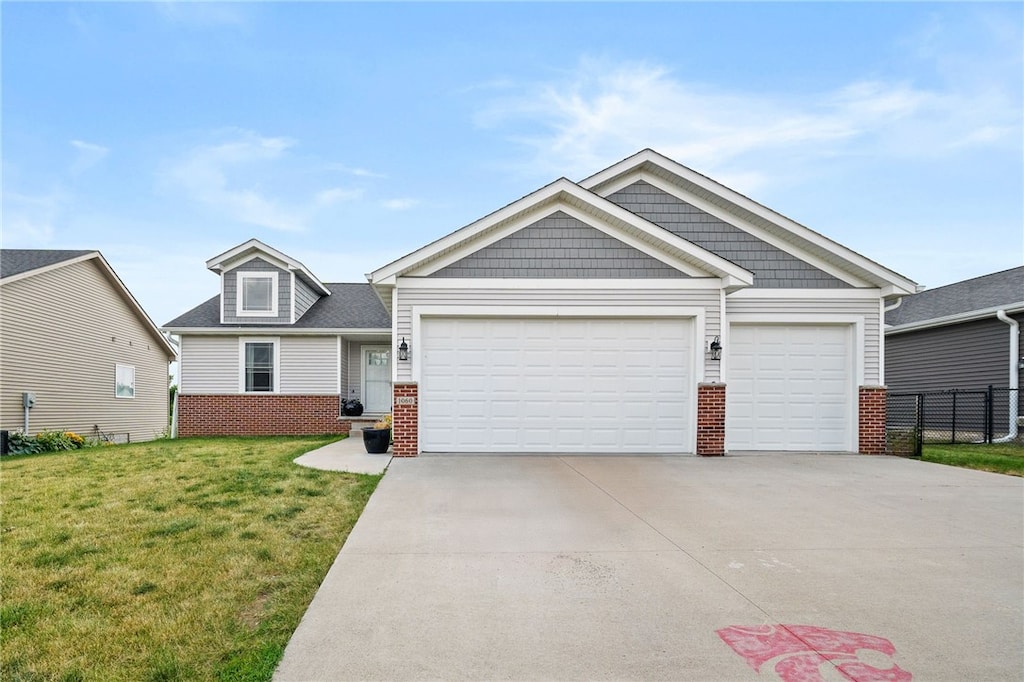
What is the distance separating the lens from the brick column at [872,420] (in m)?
11.0

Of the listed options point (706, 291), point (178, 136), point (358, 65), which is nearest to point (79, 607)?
point (706, 291)

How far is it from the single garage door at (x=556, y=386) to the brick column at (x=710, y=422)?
8.4 inches

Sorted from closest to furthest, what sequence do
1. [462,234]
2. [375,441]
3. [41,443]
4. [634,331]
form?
[462,234] → [634,331] → [375,441] → [41,443]

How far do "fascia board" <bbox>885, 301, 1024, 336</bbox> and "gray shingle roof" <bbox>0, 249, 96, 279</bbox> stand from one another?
2463cm

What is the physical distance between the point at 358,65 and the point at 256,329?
805 centimetres

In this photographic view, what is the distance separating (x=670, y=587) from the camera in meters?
3.98

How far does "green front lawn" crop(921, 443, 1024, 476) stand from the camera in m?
9.77

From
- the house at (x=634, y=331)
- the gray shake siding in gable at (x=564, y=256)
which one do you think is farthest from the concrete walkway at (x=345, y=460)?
the gray shake siding in gable at (x=564, y=256)

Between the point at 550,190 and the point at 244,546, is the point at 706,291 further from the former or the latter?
the point at 244,546

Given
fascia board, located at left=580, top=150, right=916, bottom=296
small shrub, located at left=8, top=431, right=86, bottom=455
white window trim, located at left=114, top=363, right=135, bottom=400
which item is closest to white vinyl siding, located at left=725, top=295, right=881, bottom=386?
fascia board, located at left=580, top=150, right=916, bottom=296

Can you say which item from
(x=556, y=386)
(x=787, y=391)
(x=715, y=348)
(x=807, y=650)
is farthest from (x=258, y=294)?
(x=807, y=650)

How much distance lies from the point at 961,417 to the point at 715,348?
426 inches

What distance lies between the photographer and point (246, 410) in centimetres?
1723

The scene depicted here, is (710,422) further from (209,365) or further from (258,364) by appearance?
(209,365)
